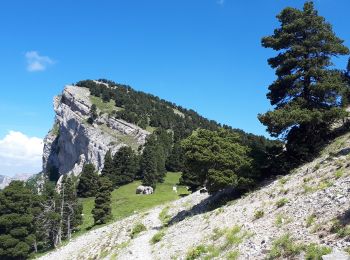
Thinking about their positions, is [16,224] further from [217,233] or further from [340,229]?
[340,229]

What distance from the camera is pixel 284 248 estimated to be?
794 inches

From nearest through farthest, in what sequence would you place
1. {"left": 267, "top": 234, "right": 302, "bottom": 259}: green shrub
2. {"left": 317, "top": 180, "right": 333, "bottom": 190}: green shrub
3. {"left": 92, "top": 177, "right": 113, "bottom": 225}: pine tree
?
{"left": 267, "top": 234, "right": 302, "bottom": 259}: green shrub, {"left": 317, "top": 180, "right": 333, "bottom": 190}: green shrub, {"left": 92, "top": 177, "right": 113, "bottom": 225}: pine tree

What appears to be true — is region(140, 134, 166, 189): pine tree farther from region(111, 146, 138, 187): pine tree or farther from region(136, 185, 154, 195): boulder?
region(136, 185, 154, 195): boulder

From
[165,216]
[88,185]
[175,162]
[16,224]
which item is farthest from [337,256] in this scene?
[175,162]

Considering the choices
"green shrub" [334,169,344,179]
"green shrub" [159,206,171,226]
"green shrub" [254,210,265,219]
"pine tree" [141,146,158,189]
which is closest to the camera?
"green shrub" [334,169,344,179]

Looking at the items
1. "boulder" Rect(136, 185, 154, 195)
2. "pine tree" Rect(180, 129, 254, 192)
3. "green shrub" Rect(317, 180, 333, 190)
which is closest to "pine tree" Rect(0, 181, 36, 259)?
"pine tree" Rect(180, 129, 254, 192)

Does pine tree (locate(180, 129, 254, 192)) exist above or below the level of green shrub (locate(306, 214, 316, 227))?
above

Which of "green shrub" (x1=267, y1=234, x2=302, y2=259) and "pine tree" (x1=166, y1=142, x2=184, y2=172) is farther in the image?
"pine tree" (x1=166, y1=142, x2=184, y2=172)

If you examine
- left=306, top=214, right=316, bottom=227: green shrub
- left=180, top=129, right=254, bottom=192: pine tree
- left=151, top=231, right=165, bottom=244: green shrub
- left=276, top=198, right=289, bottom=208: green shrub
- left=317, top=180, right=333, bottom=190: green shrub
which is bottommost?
left=306, top=214, right=316, bottom=227: green shrub

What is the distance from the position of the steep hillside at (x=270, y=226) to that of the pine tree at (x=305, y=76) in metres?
2.70

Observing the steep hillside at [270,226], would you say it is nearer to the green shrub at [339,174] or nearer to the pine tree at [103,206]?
the green shrub at [339,174]

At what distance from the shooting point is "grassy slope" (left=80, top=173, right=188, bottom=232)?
265 feet

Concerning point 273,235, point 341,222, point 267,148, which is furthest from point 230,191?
point 341,222

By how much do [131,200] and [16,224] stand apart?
32.9 meters
